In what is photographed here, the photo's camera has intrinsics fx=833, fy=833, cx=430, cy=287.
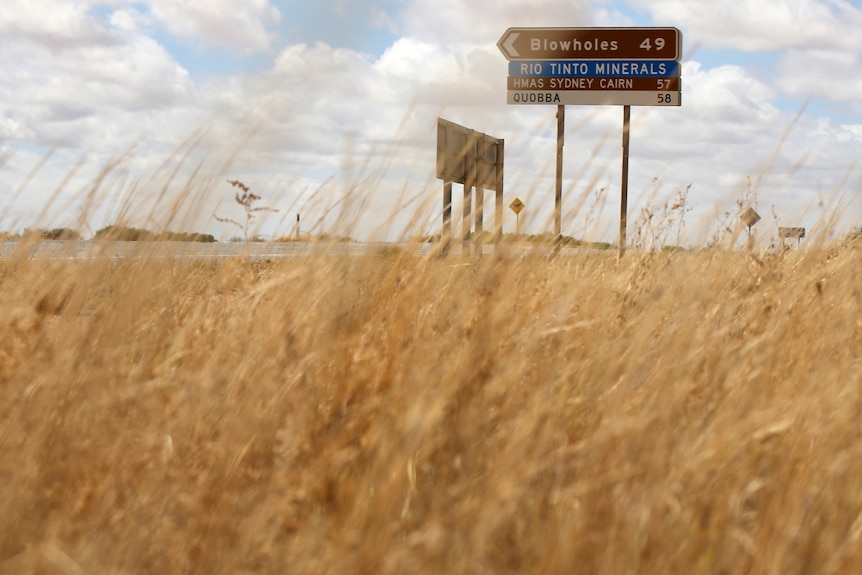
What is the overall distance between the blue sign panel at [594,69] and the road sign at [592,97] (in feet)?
0.74

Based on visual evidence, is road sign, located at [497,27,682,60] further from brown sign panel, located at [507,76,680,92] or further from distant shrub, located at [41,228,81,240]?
distant shrub, located at [41,228,81,240]

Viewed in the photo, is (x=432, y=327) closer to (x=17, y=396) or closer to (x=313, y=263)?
(x=313, y=263)

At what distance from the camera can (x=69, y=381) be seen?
2.28m

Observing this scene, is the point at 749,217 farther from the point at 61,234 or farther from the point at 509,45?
the point at 509,45

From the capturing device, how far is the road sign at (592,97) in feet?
37.7

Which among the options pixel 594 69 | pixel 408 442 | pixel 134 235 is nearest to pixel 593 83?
pixel 594 69

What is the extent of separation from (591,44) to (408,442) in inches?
417

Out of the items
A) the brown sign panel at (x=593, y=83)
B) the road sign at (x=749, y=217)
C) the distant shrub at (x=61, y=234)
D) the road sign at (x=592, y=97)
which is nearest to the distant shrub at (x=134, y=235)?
the distant shrub at (x=61, y=234)

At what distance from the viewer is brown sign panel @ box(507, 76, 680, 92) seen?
1140cm

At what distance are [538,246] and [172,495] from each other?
2.03 metres

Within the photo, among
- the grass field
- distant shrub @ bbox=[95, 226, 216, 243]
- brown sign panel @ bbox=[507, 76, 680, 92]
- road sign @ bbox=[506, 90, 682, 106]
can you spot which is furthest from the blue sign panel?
the grass field

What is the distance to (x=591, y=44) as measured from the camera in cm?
1145

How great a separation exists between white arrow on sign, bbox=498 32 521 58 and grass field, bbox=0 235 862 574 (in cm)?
876

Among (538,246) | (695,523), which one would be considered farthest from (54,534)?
(538,246)
